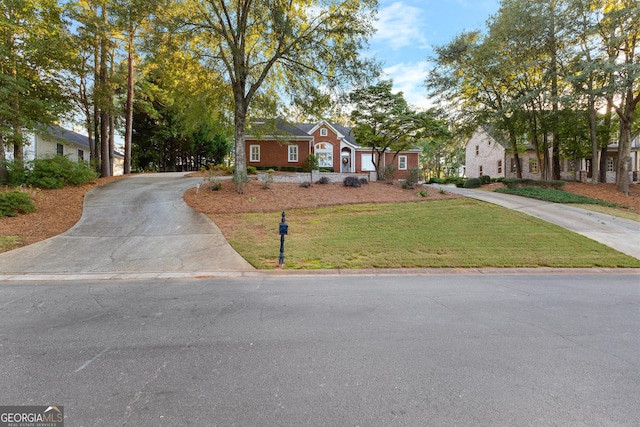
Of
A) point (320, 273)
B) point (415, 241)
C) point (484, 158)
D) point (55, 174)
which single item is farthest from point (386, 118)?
point (484, 158)

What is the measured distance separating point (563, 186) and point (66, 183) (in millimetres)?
28619

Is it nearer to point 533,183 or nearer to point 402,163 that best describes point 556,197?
point 533,183

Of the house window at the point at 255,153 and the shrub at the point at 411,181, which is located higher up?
the house window at the point at 255,153

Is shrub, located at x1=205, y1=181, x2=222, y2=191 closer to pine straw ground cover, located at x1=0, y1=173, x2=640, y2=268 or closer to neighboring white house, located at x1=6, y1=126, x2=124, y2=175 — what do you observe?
pine straw ground cover, located at x1=0, y1=173, x2=640, y2=268

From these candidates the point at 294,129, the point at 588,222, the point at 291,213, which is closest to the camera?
the point at 588,222

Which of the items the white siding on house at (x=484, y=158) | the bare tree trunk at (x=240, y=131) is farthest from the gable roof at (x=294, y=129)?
the white siding on house at (x=484, y=158)

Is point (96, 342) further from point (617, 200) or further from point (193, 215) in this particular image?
point (617, 200)

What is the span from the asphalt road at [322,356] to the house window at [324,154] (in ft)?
89.4

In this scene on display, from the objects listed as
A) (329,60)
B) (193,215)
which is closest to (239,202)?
(193,215)

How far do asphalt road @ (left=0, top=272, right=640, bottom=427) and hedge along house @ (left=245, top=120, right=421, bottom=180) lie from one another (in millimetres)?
22758

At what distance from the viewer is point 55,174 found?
1547 centimetres

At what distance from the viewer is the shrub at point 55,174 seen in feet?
48.9

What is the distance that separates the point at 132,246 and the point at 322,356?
7.65 meters

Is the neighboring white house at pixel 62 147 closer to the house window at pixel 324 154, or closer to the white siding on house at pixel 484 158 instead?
the house window at pixel 324 154
